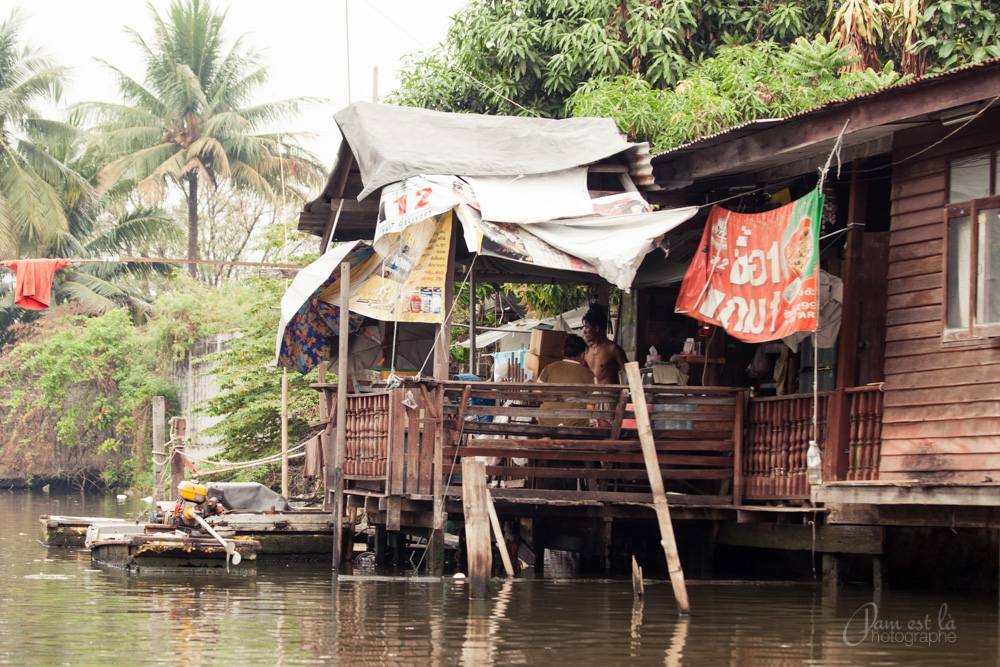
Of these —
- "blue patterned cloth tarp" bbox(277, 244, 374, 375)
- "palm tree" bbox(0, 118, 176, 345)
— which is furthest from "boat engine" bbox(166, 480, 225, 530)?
"palm tree" bbox(0, 118, 176, 345)

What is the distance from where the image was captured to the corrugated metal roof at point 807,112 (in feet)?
27.2

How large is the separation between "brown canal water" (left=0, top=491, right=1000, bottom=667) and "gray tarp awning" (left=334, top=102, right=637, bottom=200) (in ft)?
12.6

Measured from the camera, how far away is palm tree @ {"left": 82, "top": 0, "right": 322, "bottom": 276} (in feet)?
109

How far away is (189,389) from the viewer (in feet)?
100.0

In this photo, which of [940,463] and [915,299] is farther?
[915,299]

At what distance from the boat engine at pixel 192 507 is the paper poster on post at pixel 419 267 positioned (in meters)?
3.45

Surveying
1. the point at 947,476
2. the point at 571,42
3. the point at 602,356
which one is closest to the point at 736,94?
the point at 571,42

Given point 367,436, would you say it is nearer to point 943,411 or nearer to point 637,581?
point 637,581

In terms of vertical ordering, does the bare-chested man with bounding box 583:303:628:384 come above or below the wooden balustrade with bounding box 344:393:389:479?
above

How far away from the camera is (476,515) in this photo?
915cm

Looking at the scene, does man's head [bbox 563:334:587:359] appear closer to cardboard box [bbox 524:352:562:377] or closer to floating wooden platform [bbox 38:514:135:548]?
cardboard box [bbox 524:352:562:377]

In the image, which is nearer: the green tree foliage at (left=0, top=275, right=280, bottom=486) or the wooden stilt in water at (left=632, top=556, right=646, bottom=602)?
the wooden stilt in water at (left=632, top=556, right=646, bottom=602)

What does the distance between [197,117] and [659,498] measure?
28567 millimetres

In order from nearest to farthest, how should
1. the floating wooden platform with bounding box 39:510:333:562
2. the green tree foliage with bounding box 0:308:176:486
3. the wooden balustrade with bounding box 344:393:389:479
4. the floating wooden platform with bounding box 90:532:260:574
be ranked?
the wooden balustrade with bounding box 344:393:389:479 → the floating wooden platform with bounding box 90:532:260:574 → the floating wooden platform with bounding box 39:510:333:562 → the green tree foliage with bounding box 0:308:176:486
